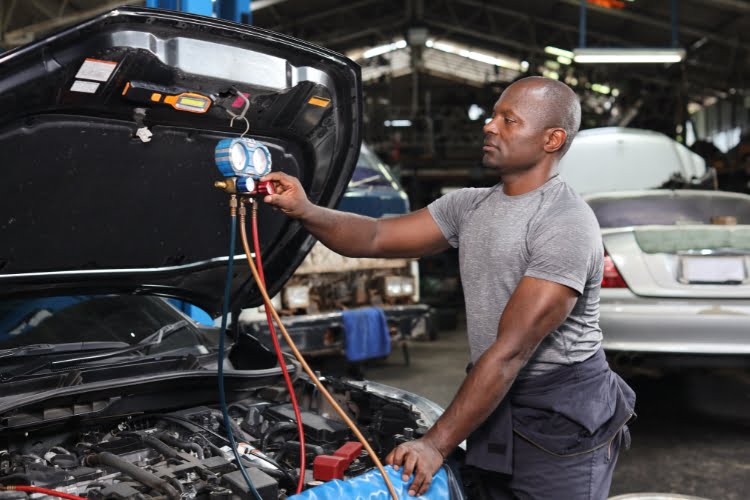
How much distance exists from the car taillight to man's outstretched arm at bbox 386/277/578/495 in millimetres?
2164

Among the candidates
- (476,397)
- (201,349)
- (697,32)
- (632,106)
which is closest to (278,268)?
(201,349)

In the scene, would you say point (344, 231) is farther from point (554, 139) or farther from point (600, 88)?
point (600, 88)

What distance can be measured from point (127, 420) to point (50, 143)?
0.89m

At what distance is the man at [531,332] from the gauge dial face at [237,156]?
149 millimetres

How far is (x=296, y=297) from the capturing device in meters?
5.26

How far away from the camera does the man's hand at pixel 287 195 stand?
2033 millimetres

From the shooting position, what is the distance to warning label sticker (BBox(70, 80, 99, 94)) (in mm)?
1760

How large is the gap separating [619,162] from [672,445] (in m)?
3.44

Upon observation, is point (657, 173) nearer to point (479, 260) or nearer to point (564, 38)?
point (479, 260)

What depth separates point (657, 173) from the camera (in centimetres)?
698

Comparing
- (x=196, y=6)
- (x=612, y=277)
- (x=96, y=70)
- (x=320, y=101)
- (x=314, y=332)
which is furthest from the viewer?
(x=314, y=332)

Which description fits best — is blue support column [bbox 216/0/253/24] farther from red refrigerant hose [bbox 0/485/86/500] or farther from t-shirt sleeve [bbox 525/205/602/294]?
red refrigerant hose [bbox 0/485/86/500]

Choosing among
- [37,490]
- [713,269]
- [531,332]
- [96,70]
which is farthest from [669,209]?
[37,490]

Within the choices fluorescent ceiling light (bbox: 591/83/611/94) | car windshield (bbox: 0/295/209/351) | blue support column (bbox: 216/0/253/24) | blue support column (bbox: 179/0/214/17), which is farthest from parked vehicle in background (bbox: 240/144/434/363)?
fluorescent ceiling light (bbox: 591/83/611/94)
